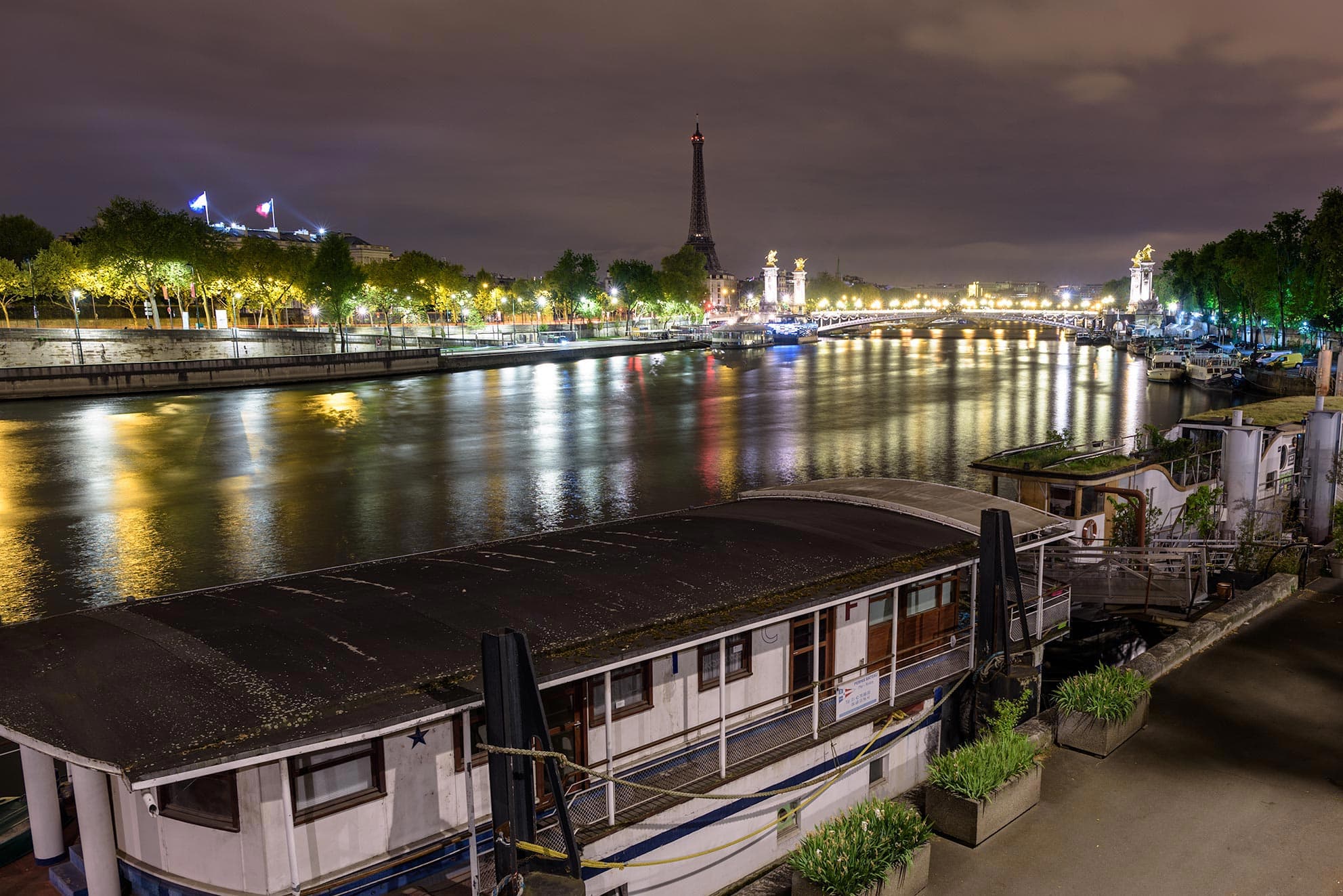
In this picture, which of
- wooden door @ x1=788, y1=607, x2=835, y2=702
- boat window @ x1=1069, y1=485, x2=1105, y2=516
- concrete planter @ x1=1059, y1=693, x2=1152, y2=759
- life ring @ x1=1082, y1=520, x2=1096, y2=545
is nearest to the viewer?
concrete planter @ x1=1059, y1=693, x2=1152, y2=759

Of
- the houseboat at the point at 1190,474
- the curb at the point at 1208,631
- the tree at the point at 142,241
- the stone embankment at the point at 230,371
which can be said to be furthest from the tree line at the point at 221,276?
the curb at the point at 1208,631

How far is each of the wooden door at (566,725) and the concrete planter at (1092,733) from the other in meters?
6.06

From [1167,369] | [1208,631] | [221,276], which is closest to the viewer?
[1208,631]

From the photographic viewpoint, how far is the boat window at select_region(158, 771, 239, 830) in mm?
7457

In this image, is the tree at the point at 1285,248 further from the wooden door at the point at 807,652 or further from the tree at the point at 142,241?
the tree at the point at 142,241

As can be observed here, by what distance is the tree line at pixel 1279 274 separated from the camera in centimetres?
7300

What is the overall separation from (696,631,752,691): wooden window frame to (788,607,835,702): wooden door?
68cm

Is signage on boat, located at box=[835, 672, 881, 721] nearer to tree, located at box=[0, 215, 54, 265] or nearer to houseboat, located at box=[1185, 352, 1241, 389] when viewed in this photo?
houseboat, located at box=[1185, 352, 1241, 389]

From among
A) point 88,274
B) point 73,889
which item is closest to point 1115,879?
point 73,889

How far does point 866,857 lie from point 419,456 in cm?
4162

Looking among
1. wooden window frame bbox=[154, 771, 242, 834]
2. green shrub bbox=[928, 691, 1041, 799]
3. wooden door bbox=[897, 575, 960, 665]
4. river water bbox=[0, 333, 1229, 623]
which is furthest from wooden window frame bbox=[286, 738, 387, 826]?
river water bbox=[0, 333, 1229, 623]

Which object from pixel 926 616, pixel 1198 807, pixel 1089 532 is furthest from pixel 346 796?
pixel 1089 532

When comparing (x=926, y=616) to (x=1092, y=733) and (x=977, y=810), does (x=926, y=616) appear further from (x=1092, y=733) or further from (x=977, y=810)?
(x=977, y=810)

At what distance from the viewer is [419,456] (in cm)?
4634
